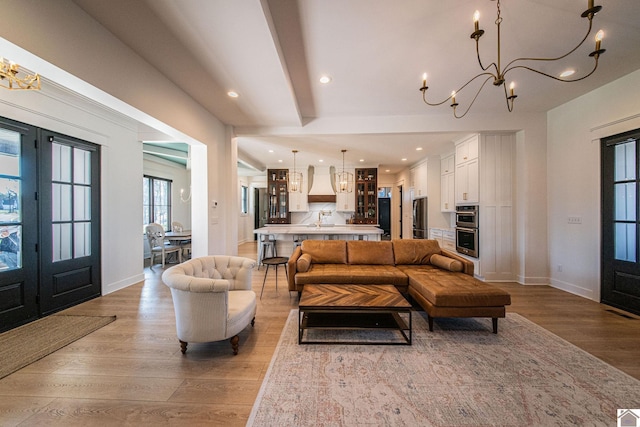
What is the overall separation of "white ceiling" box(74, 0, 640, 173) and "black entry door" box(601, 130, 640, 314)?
3.09 feet

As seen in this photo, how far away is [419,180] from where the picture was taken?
7.27 metres

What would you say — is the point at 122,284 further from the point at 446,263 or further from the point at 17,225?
the point at 446,263

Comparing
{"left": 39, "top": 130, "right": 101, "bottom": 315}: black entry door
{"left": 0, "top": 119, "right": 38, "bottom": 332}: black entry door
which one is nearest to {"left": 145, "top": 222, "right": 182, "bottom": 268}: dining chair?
{"left": 39, "top": 130, "right": 101, "bottom": 315}: black entry door

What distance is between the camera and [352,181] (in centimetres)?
768

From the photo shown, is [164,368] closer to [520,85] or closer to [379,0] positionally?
[379,0]

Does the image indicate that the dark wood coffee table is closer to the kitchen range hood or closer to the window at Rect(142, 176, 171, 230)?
the kitchen range hood

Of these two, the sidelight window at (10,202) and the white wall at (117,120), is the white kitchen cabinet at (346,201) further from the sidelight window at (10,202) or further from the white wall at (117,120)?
the sidelight window at (10,202)

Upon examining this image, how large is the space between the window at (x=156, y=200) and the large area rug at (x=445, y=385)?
608 cm

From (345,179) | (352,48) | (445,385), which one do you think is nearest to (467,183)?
(345,179)

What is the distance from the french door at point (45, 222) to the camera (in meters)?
2.62

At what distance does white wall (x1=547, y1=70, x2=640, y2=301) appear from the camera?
3075 millimetres

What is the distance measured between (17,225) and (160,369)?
2529 millimetres

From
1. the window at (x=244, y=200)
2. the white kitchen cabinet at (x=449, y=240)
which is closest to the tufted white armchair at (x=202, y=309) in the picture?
the white kitchen cabinet at (x=449, y=240)

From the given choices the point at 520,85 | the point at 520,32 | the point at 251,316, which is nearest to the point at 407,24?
the point at 520,32
